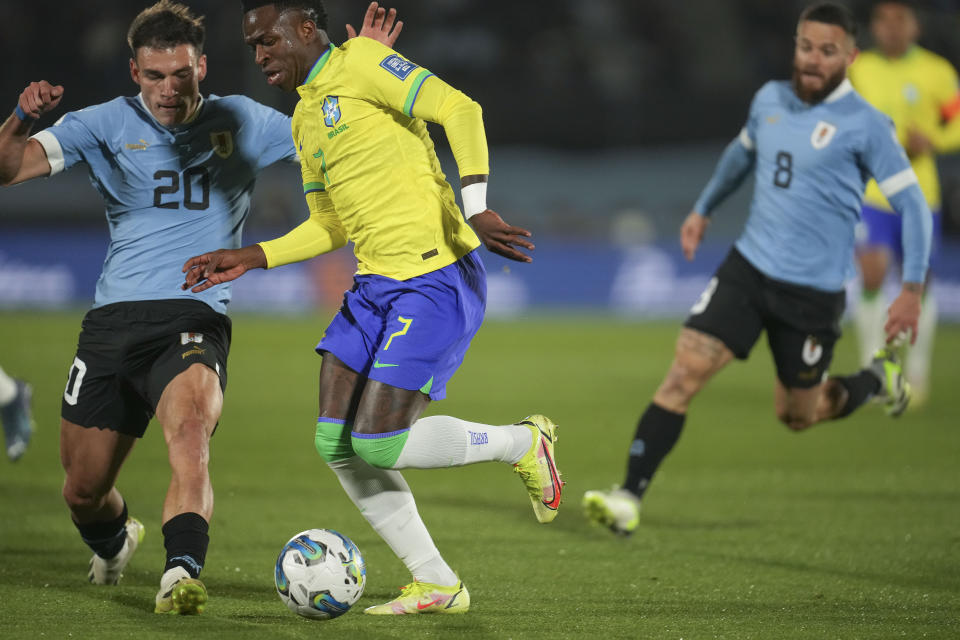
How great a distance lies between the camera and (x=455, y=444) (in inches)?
187

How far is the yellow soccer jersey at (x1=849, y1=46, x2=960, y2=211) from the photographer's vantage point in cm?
1004

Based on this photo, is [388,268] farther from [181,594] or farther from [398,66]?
[181,594]

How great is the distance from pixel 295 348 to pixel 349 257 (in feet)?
15.7

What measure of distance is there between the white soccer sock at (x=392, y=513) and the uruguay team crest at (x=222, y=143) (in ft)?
4.68

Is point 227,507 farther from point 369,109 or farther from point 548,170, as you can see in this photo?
point 548,170

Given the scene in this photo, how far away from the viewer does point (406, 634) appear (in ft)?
14.5

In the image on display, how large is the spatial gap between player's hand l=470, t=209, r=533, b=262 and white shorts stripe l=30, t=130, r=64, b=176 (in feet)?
6.26

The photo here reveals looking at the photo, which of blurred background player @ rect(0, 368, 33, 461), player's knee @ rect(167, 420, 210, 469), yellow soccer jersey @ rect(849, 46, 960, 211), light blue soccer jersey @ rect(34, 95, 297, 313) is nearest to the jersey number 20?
light blue soccer jersey @ rect(34, 95, 297, 313)

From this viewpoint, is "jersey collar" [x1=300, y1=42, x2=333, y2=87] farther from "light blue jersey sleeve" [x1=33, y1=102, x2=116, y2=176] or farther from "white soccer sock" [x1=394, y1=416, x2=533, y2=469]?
"white soccer sock" [x1=394, y1=416, x2=533, y2=469]

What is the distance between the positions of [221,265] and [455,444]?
1089 mm

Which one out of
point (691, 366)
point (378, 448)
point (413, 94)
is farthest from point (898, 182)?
point (378, 448)

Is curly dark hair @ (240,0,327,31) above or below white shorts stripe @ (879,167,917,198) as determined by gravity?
above

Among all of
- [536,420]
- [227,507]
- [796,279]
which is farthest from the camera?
[227,507]

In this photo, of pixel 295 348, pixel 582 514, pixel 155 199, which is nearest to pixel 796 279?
pixel 582 514
